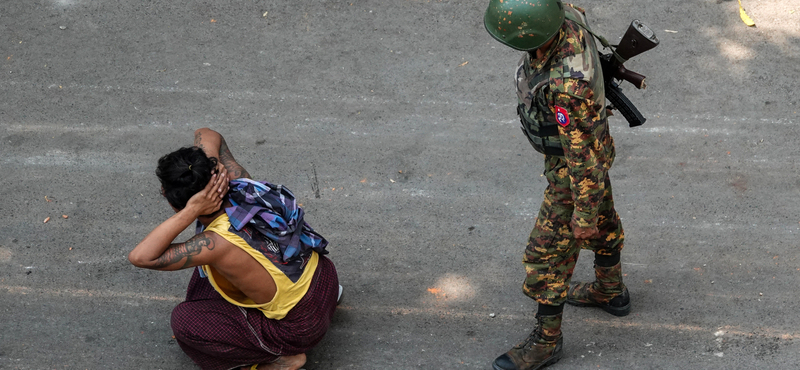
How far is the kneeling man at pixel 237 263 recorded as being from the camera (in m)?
3.13

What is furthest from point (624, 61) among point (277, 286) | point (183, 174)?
point (183, 174)

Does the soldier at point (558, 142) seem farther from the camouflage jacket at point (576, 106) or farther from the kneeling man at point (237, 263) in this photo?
the kneeling man at point (237, 263)

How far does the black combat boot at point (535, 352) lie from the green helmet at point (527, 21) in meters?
1.37

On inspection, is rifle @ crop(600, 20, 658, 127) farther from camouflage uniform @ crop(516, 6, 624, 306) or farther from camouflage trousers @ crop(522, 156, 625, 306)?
camouflage trousers @ crop(522, 156, 625, 306)

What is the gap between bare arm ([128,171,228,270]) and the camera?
10.2 feet

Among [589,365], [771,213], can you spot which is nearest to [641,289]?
[589,365]

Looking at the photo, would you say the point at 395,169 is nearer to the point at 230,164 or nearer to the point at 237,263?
the point at 230,164

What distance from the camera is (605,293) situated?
12.5 ft

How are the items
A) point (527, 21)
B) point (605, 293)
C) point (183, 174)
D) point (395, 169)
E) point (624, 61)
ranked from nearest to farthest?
point (527, 21) → point (183, 174) → point (624, 61) → point (605, 293) → point (395, 169)

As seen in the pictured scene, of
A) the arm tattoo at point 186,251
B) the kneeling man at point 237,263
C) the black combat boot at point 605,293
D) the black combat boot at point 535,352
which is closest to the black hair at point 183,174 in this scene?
the kneeling man at point 237,263

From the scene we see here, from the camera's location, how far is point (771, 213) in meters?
4.39

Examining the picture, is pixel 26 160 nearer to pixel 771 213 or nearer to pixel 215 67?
pixel 215 67

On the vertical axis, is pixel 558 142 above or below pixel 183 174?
above

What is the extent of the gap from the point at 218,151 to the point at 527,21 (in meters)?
1.69
